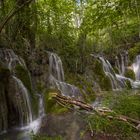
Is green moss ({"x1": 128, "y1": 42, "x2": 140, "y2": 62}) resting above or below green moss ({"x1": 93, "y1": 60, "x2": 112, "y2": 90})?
above

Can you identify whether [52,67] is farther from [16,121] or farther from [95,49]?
[95,49]

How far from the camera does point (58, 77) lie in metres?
10.1

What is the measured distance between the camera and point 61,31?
1088 centimetres

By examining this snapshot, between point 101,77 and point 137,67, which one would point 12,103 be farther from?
point 137,67

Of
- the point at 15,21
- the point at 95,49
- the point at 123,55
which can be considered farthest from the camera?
the point at 123,55

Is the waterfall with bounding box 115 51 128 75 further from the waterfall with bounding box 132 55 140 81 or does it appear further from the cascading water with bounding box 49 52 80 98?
the cascading water with bounding box 49 52 80 98

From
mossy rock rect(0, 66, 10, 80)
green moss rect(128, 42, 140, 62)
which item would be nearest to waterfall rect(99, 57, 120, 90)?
green moss rect(128, 42, 140, 62)

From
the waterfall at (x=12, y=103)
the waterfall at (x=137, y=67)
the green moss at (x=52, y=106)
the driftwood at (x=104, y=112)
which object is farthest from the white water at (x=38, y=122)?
the waterfall at (x=137, y=67)

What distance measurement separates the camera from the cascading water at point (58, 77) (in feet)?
29.9

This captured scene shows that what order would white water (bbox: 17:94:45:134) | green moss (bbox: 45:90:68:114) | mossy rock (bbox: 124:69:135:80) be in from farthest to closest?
mossy rock (bbox: 124:69:135:80) < white water (bbox: 17:94:45:134) < green moss (bbox: 45:90:68:114)

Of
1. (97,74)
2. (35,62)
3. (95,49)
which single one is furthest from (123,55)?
(35,62)

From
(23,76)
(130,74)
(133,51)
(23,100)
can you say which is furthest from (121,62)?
(23,100)

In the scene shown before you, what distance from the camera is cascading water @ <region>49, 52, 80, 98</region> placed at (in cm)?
912

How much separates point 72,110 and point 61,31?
18.4 feet
